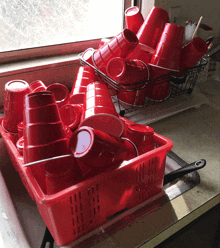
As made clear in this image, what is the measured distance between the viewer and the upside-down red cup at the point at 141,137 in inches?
23.0

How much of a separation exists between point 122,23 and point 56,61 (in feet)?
1.54

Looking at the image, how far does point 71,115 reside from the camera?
0.64m

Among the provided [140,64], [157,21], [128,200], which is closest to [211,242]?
[128,200]

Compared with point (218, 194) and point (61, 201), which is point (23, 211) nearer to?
point (61, 201)

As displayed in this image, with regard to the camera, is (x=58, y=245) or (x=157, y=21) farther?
(x=157, y=21)

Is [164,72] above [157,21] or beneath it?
beneath

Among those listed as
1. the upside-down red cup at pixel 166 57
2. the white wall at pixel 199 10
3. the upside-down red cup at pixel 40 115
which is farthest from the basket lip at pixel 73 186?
the white wall at pixel 199 10

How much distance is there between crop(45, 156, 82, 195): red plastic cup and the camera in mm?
475

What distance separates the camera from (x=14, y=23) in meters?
1.00

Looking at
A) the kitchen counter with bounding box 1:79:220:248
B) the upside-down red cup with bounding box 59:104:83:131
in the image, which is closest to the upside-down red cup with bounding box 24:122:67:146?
the upside-down red cup with bounding box 59:104:83:131

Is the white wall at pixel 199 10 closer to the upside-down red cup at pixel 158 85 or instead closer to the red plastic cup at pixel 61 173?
the upside-down red cup at pixel 158 85

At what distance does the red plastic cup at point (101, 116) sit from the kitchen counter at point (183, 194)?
0.77 feet

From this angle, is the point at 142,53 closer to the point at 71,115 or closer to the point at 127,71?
the point at 127,71

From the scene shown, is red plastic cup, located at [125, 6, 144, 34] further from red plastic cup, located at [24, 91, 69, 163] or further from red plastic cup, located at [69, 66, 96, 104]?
red plastic cup, located at [24, 91, 69, 163]
